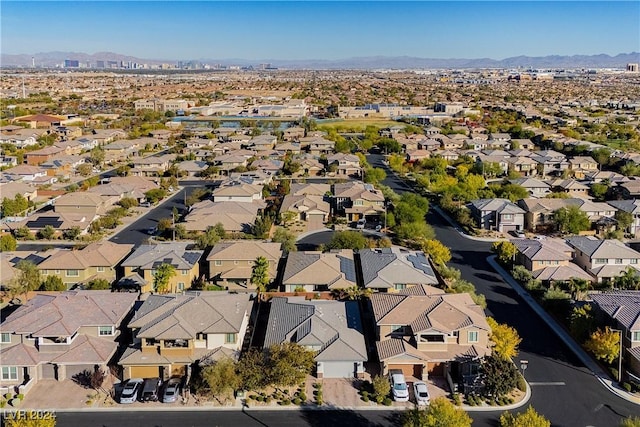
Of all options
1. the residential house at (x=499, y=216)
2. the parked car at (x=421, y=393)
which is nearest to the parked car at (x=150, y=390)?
the parked car at (x=421, y=393)

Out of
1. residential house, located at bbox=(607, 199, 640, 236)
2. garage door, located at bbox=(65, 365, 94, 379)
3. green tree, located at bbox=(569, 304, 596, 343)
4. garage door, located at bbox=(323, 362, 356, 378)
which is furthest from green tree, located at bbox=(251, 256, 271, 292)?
residential house, located at bbox=(607, 199, 640, 236)

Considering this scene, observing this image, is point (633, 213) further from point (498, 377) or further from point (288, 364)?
point (288, 364)

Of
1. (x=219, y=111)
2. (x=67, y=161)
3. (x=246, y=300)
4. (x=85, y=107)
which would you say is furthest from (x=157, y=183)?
(x=85, y=107)

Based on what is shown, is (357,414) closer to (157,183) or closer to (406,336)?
(406,336)

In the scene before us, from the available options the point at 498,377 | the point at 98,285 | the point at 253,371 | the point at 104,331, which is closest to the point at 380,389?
the point at 498,377

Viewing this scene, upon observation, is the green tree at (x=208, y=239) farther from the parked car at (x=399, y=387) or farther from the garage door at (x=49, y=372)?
the parked car at (x=399, y=387)

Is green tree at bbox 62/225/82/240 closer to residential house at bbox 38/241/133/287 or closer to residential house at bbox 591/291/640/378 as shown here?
residential house at bbox 38/241/133/287
